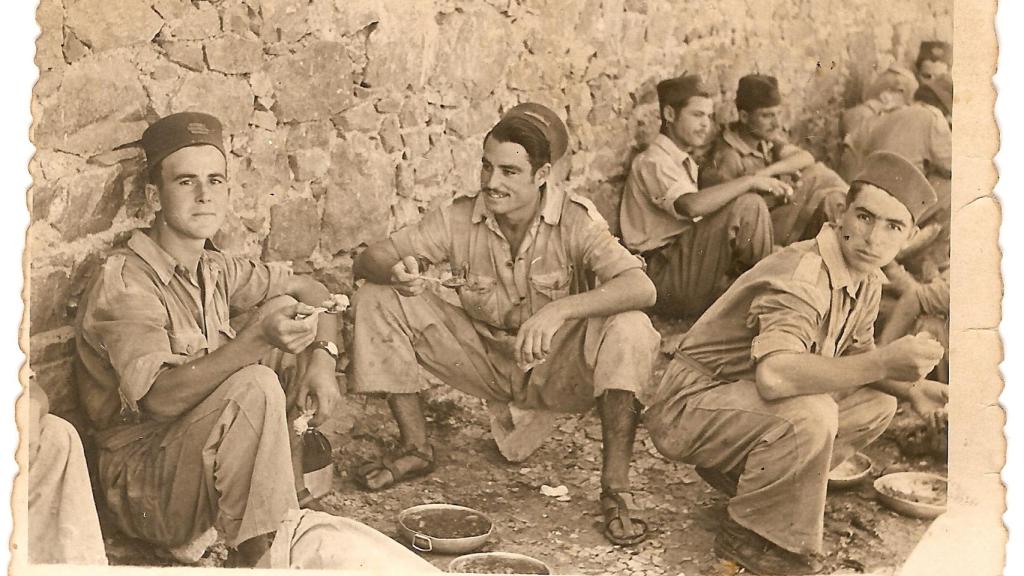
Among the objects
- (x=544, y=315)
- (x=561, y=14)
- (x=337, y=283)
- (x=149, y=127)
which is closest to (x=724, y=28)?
(x=561, y=14)

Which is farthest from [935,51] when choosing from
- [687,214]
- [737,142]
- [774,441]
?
[774,441]

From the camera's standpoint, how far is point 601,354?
4988mm

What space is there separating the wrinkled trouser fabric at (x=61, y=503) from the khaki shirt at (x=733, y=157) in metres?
2.60

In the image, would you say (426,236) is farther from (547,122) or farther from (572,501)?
(572,501)

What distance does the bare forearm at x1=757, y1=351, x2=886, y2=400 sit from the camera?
489 cm

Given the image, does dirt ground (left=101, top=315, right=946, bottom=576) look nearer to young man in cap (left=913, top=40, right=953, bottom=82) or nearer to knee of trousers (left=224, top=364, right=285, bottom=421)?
knee of trousers (left=224, top=364, right=285, bottom=421)

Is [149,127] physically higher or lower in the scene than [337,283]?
higher

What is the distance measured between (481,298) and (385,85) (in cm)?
89

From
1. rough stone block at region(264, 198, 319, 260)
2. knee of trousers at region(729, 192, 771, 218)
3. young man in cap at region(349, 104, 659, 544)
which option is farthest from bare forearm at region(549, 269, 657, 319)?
rough stone block at region(264, 198, 319, 260)

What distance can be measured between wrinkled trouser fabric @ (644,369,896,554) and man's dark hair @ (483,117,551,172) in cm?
108

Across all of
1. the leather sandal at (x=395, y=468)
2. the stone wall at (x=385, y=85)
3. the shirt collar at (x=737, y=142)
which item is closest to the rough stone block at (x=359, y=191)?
the stone wall at (x=385, y=85)

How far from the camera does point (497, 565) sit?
4.99 metres

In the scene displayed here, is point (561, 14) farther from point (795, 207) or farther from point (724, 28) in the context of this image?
point (795, 207)

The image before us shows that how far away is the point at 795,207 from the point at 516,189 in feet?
3.51
